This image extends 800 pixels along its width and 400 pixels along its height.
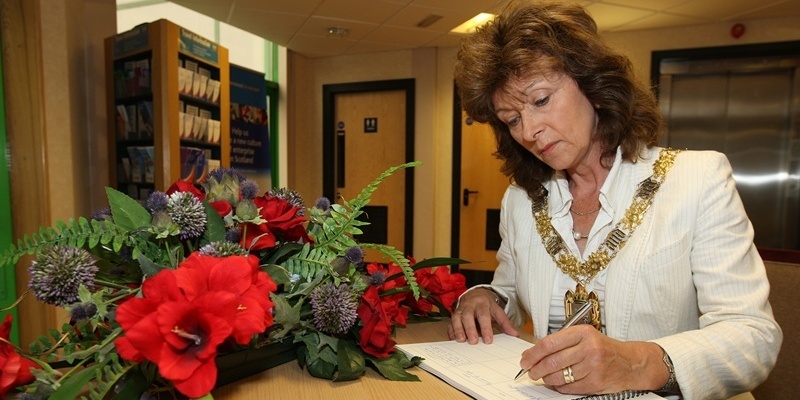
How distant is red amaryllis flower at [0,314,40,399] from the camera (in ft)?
1.71

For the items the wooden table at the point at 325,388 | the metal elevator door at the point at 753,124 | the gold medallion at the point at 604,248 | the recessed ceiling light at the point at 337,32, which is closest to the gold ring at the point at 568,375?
the wooden table at the point at 325,388

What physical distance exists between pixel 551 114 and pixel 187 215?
0.89m

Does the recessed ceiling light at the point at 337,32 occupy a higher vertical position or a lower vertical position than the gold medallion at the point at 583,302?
higher

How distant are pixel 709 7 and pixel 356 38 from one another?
3.48 metres

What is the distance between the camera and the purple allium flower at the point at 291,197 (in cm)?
81

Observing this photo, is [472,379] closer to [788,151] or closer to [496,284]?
Result: [496,284]

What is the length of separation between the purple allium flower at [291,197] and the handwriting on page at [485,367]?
1.07 feet

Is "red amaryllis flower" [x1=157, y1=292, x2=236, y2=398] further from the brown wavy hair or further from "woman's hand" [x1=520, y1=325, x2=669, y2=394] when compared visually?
the brown wavy hair

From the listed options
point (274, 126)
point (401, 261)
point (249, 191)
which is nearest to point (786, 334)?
point (401, 261)

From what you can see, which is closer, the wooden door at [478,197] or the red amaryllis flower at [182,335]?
the red amaryllis flower at [182,335]

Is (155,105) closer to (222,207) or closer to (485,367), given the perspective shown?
(222,207)

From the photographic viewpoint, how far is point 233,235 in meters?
0.69

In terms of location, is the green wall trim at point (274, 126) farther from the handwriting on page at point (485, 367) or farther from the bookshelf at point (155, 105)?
the handwriting on page at point (485, 367)

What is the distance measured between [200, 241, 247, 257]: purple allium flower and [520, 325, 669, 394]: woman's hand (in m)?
0.46
